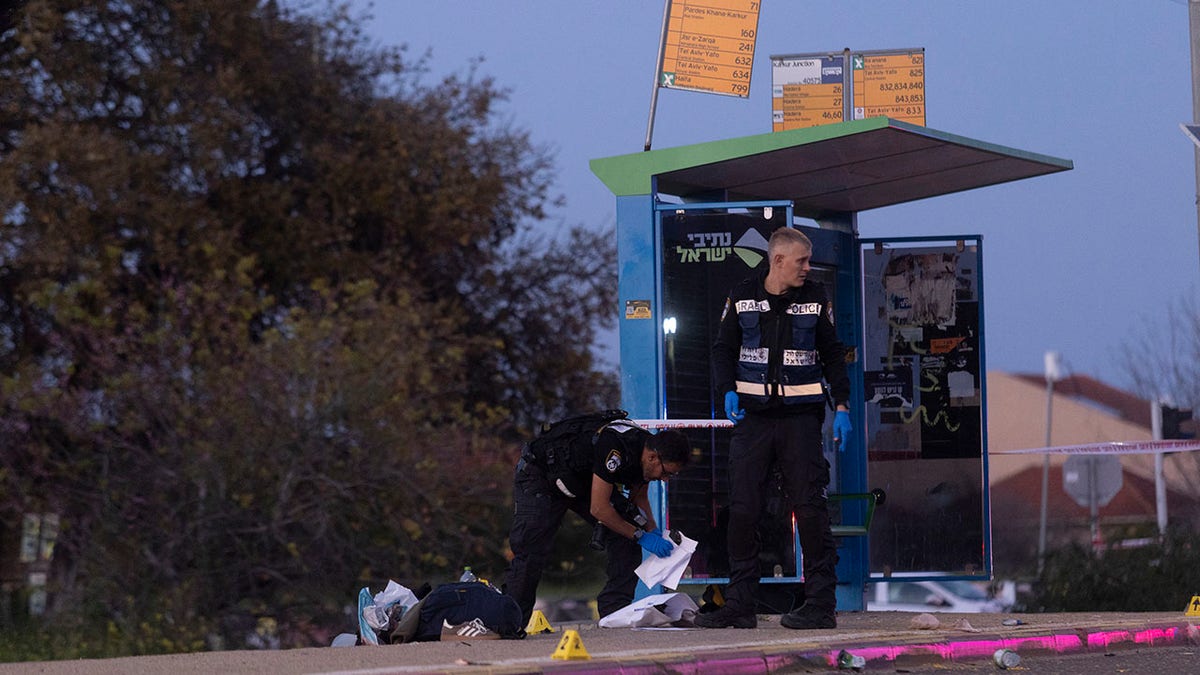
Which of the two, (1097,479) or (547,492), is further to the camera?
(1097,479)

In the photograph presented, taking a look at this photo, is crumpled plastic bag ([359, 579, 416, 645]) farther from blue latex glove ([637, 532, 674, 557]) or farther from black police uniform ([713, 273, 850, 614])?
black police uniform ([713, 273, 850, 614])

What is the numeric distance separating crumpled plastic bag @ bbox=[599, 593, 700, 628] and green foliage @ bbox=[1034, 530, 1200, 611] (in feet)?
19.0

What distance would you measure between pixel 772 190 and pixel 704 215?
0.98 meters

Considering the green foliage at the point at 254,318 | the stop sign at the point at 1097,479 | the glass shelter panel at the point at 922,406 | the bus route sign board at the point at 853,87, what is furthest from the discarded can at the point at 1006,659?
the stop sign at the point at 1097,479

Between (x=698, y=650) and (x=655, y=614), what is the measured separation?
5.42ft

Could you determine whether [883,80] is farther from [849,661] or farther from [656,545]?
[849,661]

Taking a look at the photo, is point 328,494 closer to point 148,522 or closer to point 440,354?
point 148,522

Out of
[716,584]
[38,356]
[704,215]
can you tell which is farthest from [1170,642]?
[38,356]

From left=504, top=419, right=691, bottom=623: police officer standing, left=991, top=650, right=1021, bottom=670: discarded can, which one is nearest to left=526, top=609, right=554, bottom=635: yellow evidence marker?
left=504, top=419, right=691, bottom=623: police officer standing

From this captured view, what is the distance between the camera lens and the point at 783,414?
26.5 feet

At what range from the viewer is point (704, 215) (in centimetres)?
983

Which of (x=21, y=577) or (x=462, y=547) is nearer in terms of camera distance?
(x=462, y=547)

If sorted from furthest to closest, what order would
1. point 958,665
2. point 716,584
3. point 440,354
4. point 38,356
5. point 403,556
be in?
point 440,354
point 38,356
point 403,556
point 716,584
point 958,665

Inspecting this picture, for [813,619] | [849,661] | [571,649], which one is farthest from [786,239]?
[571,649]
